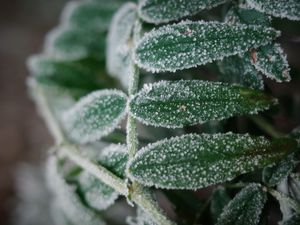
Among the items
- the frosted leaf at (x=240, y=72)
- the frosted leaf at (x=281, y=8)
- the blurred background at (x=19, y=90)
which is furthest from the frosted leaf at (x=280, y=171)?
the blurred background at (x=19, y=90)

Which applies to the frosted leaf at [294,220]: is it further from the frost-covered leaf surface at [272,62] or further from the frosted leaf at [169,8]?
the frosted leaf at [169,8]

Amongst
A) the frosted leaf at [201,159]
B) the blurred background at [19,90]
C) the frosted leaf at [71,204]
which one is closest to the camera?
the frosted leaf at [201,159]

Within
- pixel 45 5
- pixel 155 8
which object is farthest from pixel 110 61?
pixel 45 5

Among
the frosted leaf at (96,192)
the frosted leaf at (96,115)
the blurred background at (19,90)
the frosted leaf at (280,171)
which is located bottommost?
the blurred background at (19,90)

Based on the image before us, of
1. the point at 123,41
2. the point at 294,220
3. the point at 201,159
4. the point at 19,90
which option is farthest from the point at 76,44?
the point at 19,90

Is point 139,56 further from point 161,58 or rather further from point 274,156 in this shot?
point 274,156
